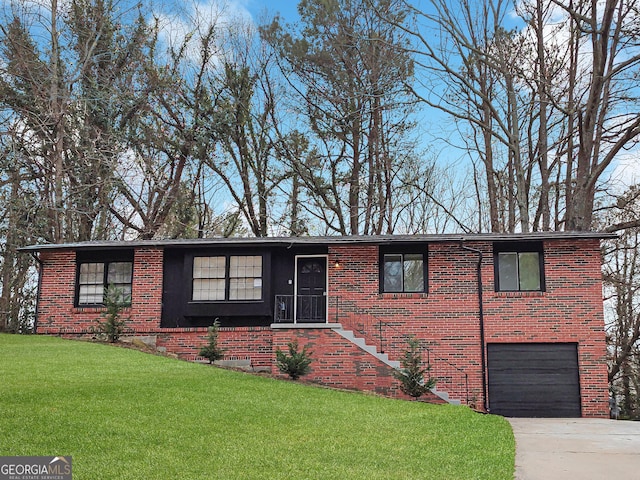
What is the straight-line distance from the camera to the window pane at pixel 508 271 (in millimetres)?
17438

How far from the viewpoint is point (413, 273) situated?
17922 millimetres

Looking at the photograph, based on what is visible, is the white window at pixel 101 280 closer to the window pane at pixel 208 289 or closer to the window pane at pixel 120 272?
the window pane at pixel 120 272

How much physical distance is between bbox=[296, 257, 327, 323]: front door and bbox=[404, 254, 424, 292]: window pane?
87.8 inches

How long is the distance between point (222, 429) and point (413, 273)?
9957 mm

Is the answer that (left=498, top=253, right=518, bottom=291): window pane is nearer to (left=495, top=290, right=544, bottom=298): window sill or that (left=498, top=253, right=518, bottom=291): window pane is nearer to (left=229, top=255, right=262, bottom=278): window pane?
(left=495, top=290, right=544, bottom=298): window sill

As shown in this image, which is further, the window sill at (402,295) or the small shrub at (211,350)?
the window sill at (402,295)

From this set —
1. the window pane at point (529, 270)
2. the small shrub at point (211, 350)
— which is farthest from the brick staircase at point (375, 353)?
the window pane at point (529, 270)

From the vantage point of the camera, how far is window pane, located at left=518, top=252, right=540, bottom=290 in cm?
1734

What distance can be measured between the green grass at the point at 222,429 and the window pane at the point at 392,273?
463cm

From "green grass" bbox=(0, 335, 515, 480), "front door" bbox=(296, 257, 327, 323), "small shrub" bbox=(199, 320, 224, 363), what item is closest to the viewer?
"green grass" bbox=(0, 335, 515, 480)

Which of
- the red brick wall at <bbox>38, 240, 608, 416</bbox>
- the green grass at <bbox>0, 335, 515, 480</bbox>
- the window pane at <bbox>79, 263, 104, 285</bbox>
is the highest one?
the window pane at <bbox>79, 263, 104, 285</bbox>

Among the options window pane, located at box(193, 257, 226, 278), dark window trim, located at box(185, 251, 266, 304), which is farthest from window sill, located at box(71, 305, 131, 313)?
window pane, located at box(193, 257, 226, 278)

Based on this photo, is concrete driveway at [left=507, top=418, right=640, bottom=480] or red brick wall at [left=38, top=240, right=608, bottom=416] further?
red brick wall at [left=38, top=240, right=608, bottom=416]

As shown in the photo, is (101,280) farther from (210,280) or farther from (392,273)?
(392,273)
